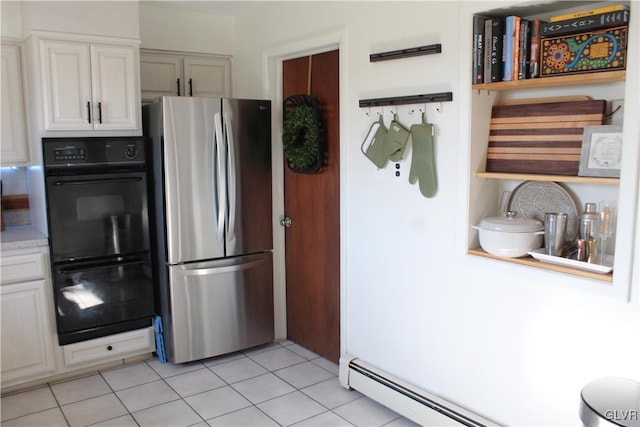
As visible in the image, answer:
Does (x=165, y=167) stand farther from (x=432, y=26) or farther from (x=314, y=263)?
(x=432, y=26)

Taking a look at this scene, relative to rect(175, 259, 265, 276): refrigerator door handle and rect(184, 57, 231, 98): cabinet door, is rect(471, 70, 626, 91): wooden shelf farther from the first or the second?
rect(184, 57, 231, 98): cabinet door

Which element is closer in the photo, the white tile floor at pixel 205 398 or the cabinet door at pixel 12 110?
the white tile floor at pixel 205 398

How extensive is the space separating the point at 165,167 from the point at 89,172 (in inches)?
17.8

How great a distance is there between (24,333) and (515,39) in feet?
10.1

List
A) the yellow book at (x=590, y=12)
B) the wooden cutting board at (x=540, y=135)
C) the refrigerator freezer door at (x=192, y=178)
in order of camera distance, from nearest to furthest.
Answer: the yellow book at (x=590, y=12)
the wooden cutting board at (x=540, y=135)
the refrigerator freezer door at (x=192, y=178)

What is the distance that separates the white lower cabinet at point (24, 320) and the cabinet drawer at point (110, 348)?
125mm

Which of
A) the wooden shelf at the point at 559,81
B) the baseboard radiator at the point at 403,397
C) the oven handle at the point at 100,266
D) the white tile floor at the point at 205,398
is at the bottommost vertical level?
the white tile floor at the point at 205,398

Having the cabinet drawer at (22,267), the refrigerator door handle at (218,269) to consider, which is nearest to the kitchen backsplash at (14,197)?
the cabinet drawer at (22,267)

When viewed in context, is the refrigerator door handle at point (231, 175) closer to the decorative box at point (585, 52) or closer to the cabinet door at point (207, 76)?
the cabinet door at point (207, 76)

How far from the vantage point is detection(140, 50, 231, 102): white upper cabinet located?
3.85 metres

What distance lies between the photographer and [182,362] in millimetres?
3521

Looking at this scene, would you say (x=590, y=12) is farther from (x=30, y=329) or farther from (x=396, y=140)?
(x=30, y=329)

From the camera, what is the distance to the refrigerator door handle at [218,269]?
11.4ft

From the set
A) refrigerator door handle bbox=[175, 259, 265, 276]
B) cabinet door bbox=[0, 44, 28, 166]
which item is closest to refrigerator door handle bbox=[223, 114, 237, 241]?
refrigerator door handle bbox=[175, 259, 265, 276]
